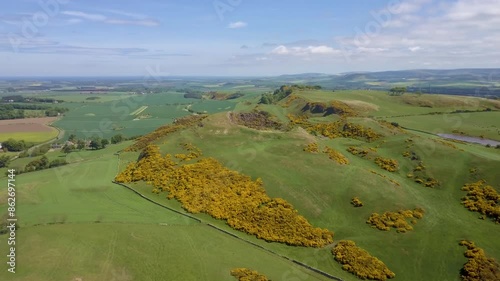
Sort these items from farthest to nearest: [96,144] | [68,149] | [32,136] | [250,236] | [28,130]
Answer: [28,130], [32,136], [96,144], [68,149], [250,236]

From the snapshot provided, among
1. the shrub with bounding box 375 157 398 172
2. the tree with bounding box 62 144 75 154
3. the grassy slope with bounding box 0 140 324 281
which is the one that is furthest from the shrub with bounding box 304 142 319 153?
the tree with bounding box 62 144 75 154

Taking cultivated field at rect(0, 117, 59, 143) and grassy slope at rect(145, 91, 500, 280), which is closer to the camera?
grassy slope at rect(145, 91, 500, 280)

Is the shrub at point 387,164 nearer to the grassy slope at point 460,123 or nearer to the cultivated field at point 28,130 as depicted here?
the grassy slope at point 460,123

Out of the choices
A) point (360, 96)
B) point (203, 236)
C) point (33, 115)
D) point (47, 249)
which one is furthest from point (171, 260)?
point (33, 115)

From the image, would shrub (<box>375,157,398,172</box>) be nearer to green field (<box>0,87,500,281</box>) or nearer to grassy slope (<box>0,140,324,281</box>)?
green field (<box>0,87,500,281</box>)

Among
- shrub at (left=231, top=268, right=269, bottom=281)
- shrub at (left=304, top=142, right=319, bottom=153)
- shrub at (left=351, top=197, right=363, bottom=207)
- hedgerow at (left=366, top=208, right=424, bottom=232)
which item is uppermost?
shrub at (left=304, top=142, right=319, bottom=153)

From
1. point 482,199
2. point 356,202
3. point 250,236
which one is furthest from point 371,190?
point 250,236

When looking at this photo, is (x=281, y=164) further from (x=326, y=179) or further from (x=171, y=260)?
(x=171, y=260)

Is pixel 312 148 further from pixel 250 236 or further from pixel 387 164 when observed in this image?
pixel 250 236
